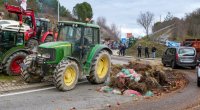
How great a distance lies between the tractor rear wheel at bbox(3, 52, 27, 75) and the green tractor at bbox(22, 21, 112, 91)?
1.98 metres

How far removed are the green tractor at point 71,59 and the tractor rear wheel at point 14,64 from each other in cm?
198

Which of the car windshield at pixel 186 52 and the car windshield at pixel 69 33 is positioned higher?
the car windshield at pixel 69 33

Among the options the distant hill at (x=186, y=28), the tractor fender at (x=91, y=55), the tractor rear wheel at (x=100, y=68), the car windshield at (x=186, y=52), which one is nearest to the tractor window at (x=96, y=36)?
the tractor fender at (x=91, y=55)

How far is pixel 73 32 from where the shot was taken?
57.7 feet

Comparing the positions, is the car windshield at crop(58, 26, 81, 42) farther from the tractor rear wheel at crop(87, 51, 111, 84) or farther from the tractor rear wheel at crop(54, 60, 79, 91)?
the tractor rear wheel at crop(54, 60, 79, 91)

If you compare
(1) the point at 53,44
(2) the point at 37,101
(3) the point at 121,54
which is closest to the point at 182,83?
(1) the point at 53,44

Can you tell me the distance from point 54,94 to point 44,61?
1.76m

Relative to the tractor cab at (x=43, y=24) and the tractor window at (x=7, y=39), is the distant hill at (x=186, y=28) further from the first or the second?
the tractor window at (x=7, y=39)

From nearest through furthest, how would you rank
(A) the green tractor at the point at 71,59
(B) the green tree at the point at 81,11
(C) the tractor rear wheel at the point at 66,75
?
(C) the tractor rear wheel at the point at 66,75 → (A) the green tractor at the point at 71,59 → (B) the green tree at the point at 81,11

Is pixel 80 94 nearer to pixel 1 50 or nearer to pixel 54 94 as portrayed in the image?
pixel 54 94

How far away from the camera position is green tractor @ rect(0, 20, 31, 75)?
19.0m

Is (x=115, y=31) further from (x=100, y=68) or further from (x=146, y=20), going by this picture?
(x=100, y=68)

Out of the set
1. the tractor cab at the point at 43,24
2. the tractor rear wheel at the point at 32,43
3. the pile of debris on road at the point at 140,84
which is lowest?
the pile of debris on road at the point at 140,84

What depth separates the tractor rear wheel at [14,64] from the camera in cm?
1894
